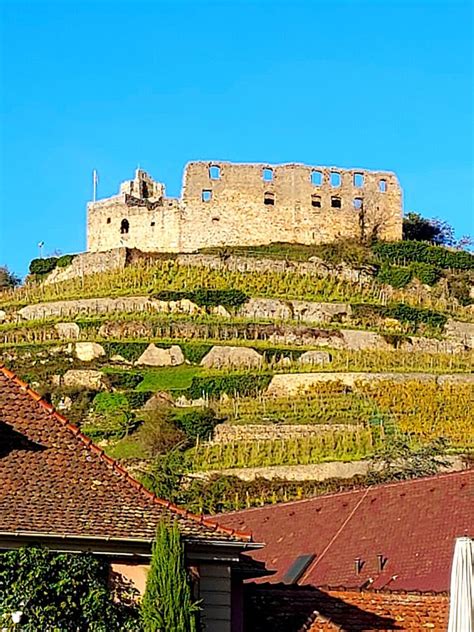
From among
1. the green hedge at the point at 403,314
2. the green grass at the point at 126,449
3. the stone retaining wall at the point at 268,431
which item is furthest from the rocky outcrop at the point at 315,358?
the green grass at the point at 126,449

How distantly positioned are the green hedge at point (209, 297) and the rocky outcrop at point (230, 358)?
5.84 meters

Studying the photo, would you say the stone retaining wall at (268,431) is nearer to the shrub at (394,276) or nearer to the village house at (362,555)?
the shrub at (394,276)

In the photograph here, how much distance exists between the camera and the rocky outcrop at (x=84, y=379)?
224ft

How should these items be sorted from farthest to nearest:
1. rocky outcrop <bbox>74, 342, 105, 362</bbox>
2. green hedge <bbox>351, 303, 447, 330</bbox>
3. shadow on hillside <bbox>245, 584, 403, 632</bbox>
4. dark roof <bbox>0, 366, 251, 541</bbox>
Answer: green hedge <bbox>351, 303, 447, 330</bbox>
rocky outcrop <bbox>74, 342, 105, 362</bbox>
shadow on hillside <bbox>245, 584, 403, 632</bbox>
dark roof <bbox>0, 366, 251, 541</bbox>

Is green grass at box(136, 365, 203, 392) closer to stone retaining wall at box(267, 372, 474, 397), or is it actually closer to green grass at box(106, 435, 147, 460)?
stone retaining wall at box(267, 372, 474, 397)

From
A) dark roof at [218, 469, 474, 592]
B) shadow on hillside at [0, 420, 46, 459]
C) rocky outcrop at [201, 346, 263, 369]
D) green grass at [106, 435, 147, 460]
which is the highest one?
rocky outcrop at [201, 346, 263, 369]

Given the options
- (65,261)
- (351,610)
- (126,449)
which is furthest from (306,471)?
(351,610)

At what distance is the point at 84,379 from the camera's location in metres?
69.1

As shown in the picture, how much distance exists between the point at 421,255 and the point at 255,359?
18.9 m

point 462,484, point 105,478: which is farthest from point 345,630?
point 462,484

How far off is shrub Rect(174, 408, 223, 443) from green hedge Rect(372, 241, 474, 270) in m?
25.1

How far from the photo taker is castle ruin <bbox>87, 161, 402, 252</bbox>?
285 feet

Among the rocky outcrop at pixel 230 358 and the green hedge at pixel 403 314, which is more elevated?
the green hedge at pixel 403 314

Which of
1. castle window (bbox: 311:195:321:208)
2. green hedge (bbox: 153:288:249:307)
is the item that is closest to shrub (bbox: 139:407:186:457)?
green hedge (bbox: 153:288:249:307)
